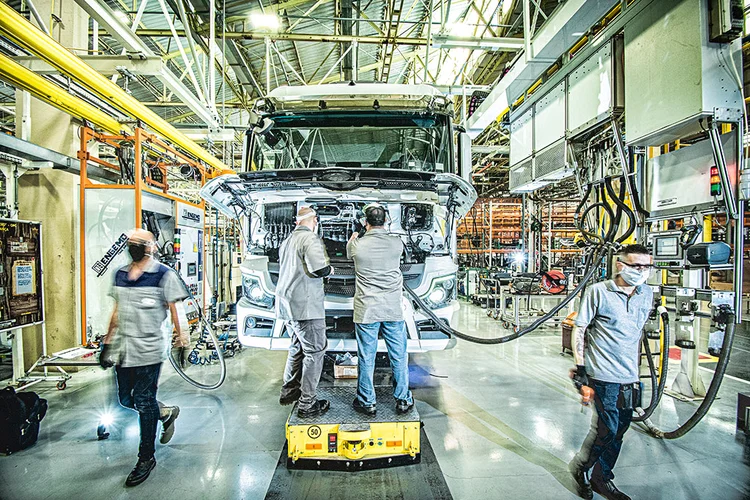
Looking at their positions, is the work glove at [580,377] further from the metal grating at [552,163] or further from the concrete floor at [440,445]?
the metal grating at [552,163]

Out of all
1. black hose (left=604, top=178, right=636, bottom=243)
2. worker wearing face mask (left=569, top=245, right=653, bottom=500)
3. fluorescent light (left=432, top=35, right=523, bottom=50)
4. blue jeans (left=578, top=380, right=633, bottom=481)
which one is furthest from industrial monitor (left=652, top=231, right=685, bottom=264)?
fluorescent light (left=432, top=35, right=523, bottom=50)

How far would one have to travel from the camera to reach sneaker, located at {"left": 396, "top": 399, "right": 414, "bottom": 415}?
306 cm

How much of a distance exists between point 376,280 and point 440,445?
64.9 inches

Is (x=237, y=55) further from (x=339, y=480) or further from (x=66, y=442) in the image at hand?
(x=339, y=480)

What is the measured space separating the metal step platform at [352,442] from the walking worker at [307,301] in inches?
7.6

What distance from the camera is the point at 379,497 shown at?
263 cm

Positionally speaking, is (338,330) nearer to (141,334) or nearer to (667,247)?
(141,334)

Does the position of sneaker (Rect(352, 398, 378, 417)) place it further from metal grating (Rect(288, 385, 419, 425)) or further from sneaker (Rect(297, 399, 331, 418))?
sneaker (Rect(297, 399, 331, 418))

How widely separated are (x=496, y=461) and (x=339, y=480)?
133 centimetres

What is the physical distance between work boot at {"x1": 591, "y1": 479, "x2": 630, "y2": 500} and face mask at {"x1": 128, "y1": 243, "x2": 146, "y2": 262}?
3920 millimetres

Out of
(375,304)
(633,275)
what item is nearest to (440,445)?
(375,304)

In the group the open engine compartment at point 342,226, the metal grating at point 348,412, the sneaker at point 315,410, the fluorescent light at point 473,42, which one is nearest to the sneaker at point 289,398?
the metal grating at point 348,412

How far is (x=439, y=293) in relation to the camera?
3.72 metres

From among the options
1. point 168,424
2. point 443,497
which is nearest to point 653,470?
point 443,497
